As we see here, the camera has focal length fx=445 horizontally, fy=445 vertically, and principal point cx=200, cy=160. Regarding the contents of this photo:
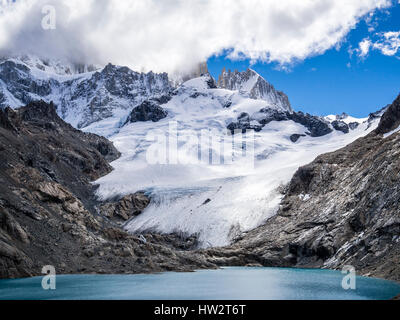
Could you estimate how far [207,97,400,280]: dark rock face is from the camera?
5281 cm

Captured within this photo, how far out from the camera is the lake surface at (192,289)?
33.8 meters

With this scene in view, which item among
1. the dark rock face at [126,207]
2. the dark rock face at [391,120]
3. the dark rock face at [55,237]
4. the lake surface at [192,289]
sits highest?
the dark rock face at [391,120]

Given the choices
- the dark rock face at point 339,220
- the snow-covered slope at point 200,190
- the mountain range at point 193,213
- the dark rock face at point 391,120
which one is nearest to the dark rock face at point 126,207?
the mountain range at point 193,213

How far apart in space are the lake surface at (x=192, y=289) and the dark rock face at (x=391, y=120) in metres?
55.3

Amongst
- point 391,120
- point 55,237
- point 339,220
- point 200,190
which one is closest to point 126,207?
point 200,190

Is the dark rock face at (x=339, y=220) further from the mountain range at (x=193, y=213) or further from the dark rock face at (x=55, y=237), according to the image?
the dark rock face at (x=55, y=237)

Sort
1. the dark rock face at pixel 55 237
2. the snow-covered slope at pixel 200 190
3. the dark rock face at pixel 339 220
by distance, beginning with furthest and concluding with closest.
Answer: the snow-covered slope at pixel 200 190 < the dark rock face at pixel 339 220 < the dark rock face at pixel 55 237

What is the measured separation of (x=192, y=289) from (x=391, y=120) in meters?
72.3

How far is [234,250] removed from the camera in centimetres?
7694

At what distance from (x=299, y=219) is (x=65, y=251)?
134 feet

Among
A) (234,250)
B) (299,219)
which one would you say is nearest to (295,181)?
(299,219)

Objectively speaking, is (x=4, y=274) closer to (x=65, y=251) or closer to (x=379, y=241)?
(x=65, y=251)

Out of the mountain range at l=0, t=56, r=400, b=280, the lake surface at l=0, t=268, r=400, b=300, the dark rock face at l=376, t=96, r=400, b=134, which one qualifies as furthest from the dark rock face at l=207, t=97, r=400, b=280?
the lake surface at l=0, t=268, r=400, b=300

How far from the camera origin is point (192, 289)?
39.2 metres
